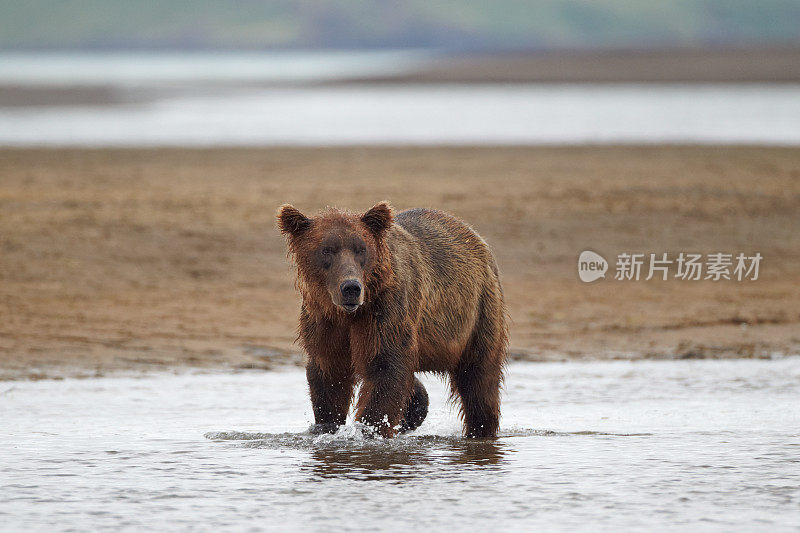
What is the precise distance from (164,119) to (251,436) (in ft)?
107

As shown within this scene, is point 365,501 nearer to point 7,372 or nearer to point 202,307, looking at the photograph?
point 7,372

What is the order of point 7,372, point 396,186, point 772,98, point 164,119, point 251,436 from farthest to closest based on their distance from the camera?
point 772,98
point 164,119
point 396,186
point 7,372
point 251,436

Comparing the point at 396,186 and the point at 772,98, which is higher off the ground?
the point at 772,98

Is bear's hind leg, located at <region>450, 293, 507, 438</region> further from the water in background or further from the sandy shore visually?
the water in background

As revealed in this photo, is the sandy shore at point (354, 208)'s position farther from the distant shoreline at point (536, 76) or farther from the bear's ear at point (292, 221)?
the distant shoreline at point (536, 76)

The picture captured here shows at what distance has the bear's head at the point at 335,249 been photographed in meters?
7.01

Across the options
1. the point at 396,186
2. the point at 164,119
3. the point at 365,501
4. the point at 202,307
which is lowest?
the point at 365,501

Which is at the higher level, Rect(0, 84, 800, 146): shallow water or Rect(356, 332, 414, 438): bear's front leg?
Rect(0, 84, 800, 146): shallow water

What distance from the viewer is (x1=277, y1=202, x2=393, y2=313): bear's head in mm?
7008

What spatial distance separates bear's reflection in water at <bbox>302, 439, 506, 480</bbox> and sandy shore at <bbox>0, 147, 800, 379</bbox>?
349 cm

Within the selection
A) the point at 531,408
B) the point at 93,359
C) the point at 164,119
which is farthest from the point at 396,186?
the point at 164,119

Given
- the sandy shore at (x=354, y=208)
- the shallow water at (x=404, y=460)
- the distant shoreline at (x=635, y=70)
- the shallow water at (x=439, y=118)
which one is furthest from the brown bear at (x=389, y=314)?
the distant shoreline at (x=635, y=70)

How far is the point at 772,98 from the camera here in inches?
1870

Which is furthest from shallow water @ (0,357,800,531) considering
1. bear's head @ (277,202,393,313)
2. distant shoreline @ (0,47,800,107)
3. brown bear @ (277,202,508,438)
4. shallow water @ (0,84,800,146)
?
distant shoreline @ (0,47,800,107)
